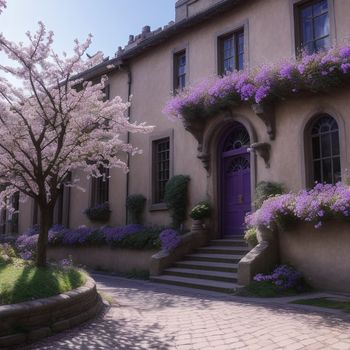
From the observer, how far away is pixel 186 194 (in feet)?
44.0

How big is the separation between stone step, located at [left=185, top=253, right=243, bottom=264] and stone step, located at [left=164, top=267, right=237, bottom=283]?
0.55 metres

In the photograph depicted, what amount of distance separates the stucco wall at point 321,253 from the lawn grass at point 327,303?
862 millimetres

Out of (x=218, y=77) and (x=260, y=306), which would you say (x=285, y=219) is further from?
(x=218, y=77)

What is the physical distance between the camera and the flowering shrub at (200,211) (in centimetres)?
1233

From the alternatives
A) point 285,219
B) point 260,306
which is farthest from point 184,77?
point 260,306

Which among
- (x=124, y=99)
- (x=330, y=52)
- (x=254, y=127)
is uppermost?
(x=124, y=99)

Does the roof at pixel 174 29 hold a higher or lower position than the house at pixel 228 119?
higher

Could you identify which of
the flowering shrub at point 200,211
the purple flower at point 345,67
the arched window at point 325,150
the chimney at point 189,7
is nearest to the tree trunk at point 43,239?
the flowering shrub at point 200,211

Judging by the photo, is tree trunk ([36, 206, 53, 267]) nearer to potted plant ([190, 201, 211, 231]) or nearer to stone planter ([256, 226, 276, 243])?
stone planter ([256, 226, 276, 243])

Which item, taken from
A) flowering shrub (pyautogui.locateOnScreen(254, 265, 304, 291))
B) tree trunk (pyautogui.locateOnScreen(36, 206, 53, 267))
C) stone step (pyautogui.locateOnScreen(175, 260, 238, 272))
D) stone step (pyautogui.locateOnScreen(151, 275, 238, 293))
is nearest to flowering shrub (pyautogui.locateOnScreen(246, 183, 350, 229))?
flowering shrub (pyautogui.locateOnScreen(254, 265, 304, 291))

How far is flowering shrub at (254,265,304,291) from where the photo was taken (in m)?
8.65

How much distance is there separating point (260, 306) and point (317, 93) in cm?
535

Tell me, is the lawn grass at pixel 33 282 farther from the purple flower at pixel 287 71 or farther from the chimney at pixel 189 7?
the chimney at pixel 189 7

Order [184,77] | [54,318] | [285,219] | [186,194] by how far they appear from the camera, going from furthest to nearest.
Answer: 1. [184,77]
2. [186,194]
3. [285,219]
4. [54,318]
